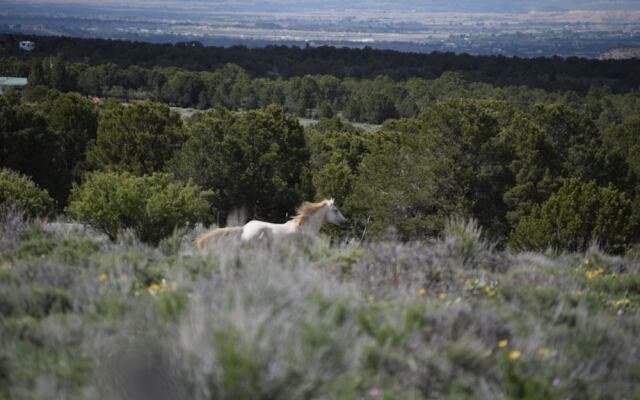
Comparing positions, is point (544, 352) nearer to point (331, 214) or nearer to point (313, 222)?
point (313, 222)

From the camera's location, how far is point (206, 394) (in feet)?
13.2

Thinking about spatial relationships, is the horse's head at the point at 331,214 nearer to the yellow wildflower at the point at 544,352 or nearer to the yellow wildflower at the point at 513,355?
the yellow wildflower at the point at 544,352

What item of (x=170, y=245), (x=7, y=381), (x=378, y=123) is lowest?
(x=378, y=123)

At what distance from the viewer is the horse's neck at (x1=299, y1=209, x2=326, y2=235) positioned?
491 inches

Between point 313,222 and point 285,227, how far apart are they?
1.24 meters

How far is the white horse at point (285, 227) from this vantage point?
35.4ft

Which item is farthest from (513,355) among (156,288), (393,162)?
(393,162)

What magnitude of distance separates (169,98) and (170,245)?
314 ft

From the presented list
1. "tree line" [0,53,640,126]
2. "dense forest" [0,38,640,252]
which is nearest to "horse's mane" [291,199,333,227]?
"dense forest" [0,38,640,252]

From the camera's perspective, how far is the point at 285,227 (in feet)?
38.6

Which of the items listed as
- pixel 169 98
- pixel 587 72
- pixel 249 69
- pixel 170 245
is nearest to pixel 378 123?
pixel 169 98

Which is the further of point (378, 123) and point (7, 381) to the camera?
point (378, 123)

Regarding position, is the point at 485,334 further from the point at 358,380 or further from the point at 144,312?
the point at 144,312

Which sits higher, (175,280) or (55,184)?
(175,280)
